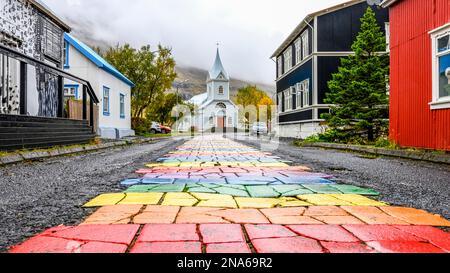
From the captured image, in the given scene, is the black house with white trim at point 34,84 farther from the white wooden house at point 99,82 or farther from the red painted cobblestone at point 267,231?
the red painted cobblestone at point 267,231

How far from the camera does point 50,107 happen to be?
39.3 feet

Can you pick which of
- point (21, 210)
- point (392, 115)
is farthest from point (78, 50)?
point (21, 210)

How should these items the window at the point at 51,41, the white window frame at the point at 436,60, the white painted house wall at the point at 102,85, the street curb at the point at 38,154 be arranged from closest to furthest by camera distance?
the street curb at the point at 38,154, the white window frame at the point at 436,60, the window at the point at 51,41, the white painted house wall at the point at 102,85

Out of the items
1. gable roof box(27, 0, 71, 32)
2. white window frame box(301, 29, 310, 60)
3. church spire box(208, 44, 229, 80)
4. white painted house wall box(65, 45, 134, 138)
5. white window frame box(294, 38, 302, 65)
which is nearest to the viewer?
gable roof box(27, 0, 71, 32)

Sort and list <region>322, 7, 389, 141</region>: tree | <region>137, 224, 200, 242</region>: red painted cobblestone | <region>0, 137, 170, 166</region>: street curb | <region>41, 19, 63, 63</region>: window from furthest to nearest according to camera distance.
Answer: <region>41, 19, 63, 63</region>: window, <region>322, 7, 389, 141</region>: tree, <region>0, 137, 170, 166</region>: street curb, <region>137, 224, 200, 242</region>: red painted cobblestone

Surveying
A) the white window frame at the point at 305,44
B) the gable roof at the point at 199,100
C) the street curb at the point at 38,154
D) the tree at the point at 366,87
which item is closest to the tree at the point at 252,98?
the gable roof at the point at 199,100

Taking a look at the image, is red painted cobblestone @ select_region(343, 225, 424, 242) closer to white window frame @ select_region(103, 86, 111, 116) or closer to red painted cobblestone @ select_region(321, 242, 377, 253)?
red painted cobblestone @ select_region(321, 242, 377, 253)

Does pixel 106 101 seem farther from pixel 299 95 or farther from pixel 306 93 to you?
pixel 299 95

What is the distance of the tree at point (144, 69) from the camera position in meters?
27.4

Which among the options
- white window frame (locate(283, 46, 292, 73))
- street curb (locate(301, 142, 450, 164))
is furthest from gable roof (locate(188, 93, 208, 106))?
street curb (locate(301, 142, 450, 164))

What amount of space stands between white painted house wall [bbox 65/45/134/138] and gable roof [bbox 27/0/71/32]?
2516 mm

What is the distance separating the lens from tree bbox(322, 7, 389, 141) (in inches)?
514

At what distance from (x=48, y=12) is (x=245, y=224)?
46.7 ft
